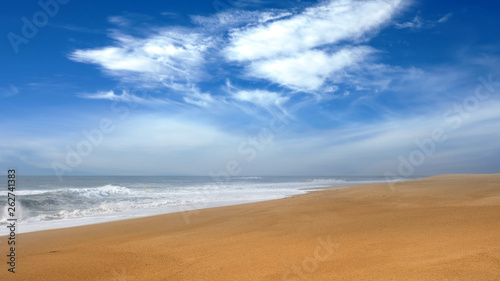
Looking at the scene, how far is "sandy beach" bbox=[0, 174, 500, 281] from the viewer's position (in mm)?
4520

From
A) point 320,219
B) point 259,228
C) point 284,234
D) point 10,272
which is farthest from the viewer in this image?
point 320,219

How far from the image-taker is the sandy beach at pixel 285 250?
14.8 feet

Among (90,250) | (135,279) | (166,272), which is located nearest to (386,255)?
(166,272)

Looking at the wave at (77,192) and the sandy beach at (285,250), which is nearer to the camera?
the sandy beach at (285,250)

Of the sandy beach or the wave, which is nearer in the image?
the sandy beach

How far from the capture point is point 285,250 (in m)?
5.83

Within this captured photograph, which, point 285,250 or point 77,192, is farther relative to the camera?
point 77,192

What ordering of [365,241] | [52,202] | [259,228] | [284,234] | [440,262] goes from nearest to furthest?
[440,262] < [365,241] < [284,234] < [259,228] < [52,202]

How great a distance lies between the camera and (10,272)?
5332 millimetres

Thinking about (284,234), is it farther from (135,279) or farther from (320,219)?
(135,279)

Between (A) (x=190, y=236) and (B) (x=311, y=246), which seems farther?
(A) (x=190, y=236)

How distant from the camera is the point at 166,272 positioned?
4988 mm

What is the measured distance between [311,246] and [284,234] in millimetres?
1386

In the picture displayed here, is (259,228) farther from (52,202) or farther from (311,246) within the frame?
(52,202)
